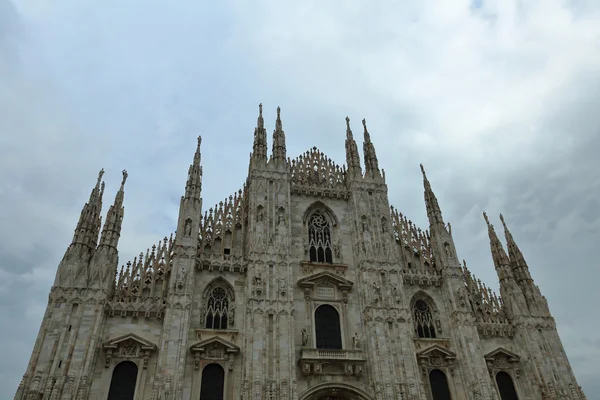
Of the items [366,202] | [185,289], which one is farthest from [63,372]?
[366,202]

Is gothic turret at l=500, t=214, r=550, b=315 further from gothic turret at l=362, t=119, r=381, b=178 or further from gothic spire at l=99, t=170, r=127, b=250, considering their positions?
gothic spire at l=99, t=170, r=127, b=250

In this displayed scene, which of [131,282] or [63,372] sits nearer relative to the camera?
[63,372]

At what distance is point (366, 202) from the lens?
98.0ft

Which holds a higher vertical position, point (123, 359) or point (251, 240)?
point (251, 240)

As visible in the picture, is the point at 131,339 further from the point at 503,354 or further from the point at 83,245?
the point at 503,354

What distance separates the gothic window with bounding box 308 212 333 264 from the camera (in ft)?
91.9

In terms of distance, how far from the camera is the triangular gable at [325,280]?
25922mm

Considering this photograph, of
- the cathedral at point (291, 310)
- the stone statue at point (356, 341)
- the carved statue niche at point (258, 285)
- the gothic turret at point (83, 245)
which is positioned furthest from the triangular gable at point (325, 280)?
the gothic turret at point (83, 245)

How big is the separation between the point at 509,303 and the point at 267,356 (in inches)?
649

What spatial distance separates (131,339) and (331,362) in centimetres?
1050

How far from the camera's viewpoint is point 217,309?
24.6 metres

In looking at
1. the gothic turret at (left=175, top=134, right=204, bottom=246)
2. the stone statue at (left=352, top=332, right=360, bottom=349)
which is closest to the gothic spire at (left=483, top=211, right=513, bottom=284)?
the stone statue at (left=352, top=332, right=360, bottom=349)

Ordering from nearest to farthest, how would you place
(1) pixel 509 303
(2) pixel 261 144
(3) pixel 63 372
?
(3) pixel 63 372 < (1) pixel 509 303 < (2) pixel 261 144

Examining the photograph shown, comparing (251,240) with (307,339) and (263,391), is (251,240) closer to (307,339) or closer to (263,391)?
(307,339)
